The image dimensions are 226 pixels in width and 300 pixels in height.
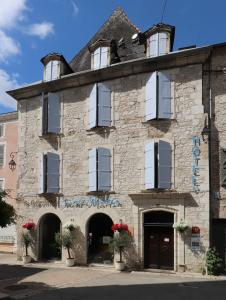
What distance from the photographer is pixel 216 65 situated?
16.9 m

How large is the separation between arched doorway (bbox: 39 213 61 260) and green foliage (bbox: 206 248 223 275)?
264 inches

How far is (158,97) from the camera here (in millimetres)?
17328

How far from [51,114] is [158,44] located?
557cm

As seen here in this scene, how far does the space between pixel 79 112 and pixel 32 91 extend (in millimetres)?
2889

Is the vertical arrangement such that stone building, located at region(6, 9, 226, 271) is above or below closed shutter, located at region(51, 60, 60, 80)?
below

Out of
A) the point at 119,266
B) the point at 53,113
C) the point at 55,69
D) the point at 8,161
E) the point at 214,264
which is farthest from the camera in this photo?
the point at 8,161

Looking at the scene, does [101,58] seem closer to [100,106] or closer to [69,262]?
[100,106]

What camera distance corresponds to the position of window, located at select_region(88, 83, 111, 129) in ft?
60.4

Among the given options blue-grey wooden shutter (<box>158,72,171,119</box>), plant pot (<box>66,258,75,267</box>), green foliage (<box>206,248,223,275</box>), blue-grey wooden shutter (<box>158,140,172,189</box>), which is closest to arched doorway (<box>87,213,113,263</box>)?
plant pot (<box>66,258,75,267</box>)

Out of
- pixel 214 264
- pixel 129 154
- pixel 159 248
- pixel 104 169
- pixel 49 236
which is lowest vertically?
pixel 214 264

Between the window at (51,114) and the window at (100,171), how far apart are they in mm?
2453

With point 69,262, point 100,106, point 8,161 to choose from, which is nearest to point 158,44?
point 100,106

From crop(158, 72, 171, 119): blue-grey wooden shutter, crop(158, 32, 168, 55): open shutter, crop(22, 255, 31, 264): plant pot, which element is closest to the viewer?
crop(158, 72, 171, 119): blue-grey wooden shutter

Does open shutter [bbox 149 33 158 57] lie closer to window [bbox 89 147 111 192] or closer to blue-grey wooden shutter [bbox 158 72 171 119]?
blue-grey wooden shutter [bbox 158 72 171 119]
